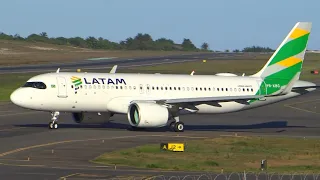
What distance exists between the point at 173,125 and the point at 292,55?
12.5m

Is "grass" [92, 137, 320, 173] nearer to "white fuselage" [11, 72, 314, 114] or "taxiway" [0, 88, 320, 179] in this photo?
"taxiway" [0, 88, 320, 179]

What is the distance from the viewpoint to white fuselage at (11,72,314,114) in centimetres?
5988

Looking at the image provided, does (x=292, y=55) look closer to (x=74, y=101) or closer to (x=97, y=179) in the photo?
(x=74, y=101)

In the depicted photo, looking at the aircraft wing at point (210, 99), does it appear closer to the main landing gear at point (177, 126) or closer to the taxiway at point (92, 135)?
the main landing gear at point (177, 126)

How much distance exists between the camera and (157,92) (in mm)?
62656

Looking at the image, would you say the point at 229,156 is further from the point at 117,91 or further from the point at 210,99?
the point at 117,91

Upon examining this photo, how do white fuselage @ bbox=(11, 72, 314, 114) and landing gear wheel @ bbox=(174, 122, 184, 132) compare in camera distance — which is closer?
white fuselage @ bbox=(11, 72, 314, 114)

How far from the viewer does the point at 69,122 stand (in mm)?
70125

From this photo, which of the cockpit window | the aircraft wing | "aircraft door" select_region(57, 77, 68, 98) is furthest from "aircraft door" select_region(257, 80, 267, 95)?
the cockpit window

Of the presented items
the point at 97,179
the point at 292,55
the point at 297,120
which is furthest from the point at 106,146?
the point at 297,120

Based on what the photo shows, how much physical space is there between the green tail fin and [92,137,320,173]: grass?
1190 centimetres

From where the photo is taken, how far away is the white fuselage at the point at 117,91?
59875mm

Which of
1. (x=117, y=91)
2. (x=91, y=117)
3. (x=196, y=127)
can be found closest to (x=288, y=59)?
(x=196, y=127)

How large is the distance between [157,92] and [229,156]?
53.7ft
